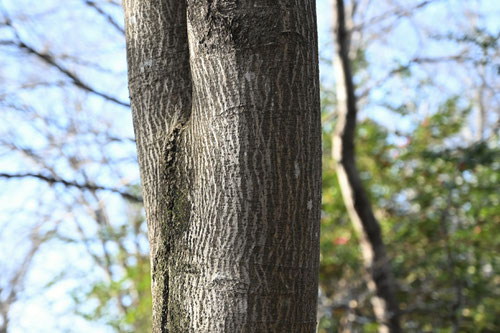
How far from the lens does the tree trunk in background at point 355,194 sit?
466 centimetres

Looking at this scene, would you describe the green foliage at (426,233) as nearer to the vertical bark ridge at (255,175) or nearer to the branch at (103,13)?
the branch at (103,13)

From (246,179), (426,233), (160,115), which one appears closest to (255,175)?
(246,179)

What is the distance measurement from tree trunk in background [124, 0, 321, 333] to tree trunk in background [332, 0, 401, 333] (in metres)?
3.32

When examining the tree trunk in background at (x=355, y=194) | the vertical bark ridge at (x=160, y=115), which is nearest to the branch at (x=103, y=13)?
the tree trunk in background at (x=355, y=194)

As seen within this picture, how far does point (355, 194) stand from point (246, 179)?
11.7 ft

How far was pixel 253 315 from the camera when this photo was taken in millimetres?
1255

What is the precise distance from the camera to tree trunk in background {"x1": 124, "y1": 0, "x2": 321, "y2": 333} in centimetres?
127

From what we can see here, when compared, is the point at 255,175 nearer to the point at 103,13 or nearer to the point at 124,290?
the point at 103,13

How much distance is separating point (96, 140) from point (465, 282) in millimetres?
3610

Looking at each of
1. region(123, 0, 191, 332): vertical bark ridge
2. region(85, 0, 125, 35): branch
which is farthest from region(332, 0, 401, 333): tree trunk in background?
region(123, 0, 191, 332): vertical bark ridge

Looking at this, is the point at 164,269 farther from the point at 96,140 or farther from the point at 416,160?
the point at 416,160

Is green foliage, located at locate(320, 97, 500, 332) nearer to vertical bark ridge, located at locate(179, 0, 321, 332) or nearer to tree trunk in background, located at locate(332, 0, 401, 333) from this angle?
tree trunk in background, located at locate(332, 0, 401, 333)

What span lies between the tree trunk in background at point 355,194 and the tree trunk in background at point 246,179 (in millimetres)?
3325

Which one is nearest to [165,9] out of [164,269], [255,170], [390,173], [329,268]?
[255,170]
